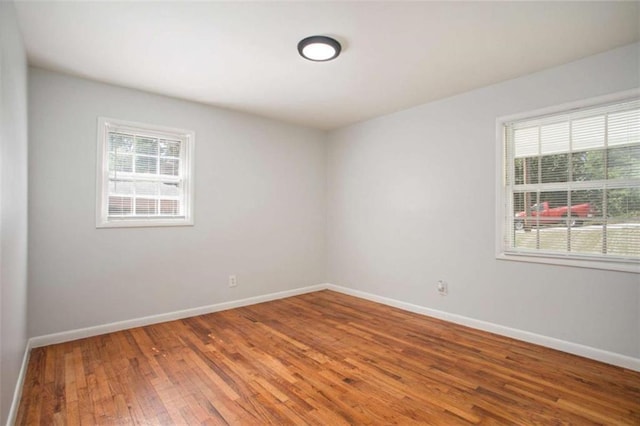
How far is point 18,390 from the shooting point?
82.5 inches

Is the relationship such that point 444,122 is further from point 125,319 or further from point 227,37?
point 125,319

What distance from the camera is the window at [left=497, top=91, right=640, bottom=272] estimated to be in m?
2.59

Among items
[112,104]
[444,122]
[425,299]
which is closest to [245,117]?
[112,104]

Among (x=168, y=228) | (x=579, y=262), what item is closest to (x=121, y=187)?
(x=168, y=228)

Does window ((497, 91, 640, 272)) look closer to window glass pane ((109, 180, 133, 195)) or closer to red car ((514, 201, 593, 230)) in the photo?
red car ((514, 201, 593, 230))

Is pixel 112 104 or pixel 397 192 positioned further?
pixel 397 192

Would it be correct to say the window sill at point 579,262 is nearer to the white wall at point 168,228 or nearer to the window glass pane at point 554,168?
the window glass pane at point 554,168

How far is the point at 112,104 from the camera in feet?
10.8

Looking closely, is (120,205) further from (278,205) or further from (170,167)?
(278,205)

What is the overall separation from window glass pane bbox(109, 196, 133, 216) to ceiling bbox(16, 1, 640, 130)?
3.82 feet

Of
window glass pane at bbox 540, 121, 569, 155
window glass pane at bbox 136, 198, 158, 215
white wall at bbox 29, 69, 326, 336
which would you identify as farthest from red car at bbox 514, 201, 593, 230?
window glass pane at bbox 136, 198, 158, 215

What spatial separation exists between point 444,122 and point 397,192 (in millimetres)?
996

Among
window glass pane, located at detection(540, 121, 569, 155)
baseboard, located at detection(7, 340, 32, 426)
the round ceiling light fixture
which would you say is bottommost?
baseboard, located at detection(7, 340, 32, 426)

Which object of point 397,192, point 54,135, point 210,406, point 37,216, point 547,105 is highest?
point 547,105
